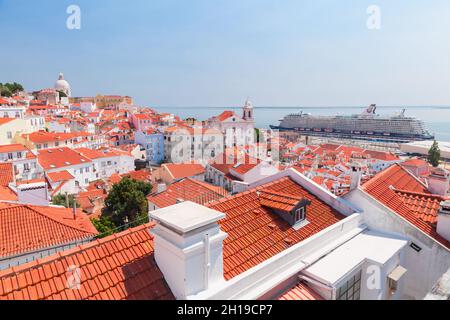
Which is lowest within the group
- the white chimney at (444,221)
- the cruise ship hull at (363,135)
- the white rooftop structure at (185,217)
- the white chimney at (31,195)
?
the cruise ship hull at (363,135)

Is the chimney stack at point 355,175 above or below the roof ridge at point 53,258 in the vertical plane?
A: above

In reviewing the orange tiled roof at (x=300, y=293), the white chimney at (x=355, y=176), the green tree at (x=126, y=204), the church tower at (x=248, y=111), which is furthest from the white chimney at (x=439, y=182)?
the church tower at (x=248, y=111)

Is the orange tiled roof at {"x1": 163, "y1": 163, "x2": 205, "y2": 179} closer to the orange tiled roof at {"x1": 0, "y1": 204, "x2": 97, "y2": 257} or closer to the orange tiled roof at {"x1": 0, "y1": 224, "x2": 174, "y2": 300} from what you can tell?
the orange tiled roof at {"x1": 0, "y1": 204, "x2": 97, "y2": 257}

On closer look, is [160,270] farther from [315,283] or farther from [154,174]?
[154,174]

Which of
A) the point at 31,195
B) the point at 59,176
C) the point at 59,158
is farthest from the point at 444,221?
the point at 59,158

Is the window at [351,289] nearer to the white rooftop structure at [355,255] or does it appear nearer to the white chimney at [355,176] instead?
the white rooftop structure at [355,255]

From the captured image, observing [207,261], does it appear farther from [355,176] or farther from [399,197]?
[399,197]
